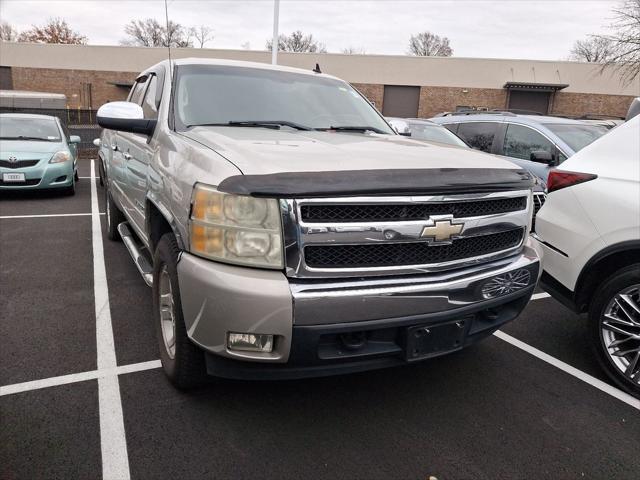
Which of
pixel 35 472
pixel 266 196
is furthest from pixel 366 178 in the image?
pixel 35 472

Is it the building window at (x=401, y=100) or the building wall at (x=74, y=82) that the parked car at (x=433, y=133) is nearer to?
the building window at (x=401, y=100)

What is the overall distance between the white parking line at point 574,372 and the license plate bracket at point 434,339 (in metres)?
1.28

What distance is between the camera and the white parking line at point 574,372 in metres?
2.95

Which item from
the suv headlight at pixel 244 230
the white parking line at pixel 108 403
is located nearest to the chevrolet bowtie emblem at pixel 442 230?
the suv headlight at pixel 244 230

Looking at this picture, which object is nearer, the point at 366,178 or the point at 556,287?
the point at 366,178

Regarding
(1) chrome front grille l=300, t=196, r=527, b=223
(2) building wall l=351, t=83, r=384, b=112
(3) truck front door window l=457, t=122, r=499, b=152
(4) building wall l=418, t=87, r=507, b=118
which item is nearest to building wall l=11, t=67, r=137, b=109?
(2) building wall l=351, t=83, r=384, b=112

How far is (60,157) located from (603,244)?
9.15 meters

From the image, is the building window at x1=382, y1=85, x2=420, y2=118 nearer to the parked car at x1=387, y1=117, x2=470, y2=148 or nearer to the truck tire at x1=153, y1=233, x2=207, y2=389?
the parked car at x1=387, y1=117, x2=470, y2=148

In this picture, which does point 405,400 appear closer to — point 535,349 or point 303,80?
point 535,349

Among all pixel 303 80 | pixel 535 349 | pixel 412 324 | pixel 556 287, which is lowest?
pixel 535 349

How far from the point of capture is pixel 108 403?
2.67m

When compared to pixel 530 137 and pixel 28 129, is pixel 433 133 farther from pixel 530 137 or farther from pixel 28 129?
pixel 28 129

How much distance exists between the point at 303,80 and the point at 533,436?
3008mm

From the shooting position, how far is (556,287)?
348cm
